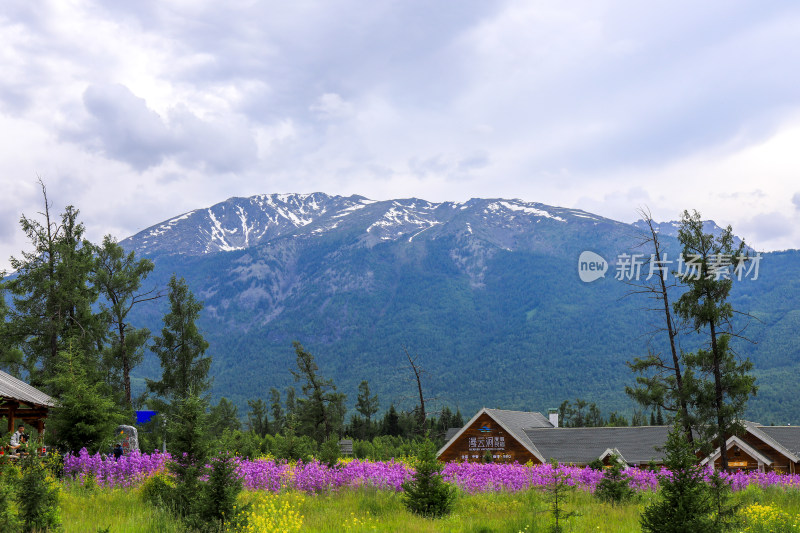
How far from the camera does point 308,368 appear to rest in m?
51.6

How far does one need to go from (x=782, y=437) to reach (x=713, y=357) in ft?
119

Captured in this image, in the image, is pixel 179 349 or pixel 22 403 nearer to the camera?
pixel 22 403

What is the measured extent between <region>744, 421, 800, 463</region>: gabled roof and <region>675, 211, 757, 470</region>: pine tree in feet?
93.3

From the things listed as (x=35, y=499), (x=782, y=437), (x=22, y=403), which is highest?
(x=22, y=403)

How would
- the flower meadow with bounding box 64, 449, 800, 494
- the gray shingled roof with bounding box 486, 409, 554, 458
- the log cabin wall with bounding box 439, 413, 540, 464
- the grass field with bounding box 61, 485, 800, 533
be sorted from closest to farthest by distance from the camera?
the grass field with bounding box 61, 485, 800, 533
the flower meadow with bounding box 64, 449, 800, 494
the log cabin wall with bounding box 439, 413, 540, 464
the gray shingled roof with bounding box 486, 409, 554, 458

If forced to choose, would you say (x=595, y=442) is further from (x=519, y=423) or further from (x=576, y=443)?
(x=519, y=423)

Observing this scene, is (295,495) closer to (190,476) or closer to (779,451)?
(190,476)

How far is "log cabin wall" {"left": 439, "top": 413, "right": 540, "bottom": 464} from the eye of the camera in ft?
166

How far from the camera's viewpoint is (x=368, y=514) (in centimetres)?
1291

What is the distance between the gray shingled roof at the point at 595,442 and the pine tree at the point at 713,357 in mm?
30346

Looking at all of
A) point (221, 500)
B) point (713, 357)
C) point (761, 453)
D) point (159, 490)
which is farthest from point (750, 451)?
point (221, 500)

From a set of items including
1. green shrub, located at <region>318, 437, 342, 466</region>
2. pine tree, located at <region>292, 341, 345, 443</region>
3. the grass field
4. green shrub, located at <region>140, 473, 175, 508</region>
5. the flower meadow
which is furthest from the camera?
pine tree, located at <region>292, 341, 345, 443</region>

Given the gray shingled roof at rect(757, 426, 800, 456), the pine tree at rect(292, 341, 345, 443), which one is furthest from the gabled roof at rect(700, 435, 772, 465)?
the pine tree at rect(292, 341, 345, 443)

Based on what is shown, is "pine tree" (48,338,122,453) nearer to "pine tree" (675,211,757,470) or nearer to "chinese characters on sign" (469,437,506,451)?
"pine tree" (675,211,757,470)
